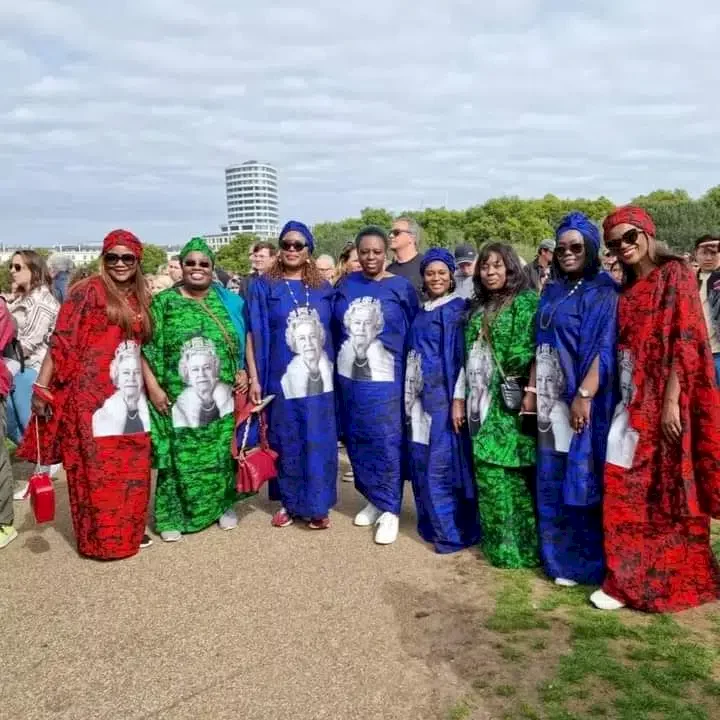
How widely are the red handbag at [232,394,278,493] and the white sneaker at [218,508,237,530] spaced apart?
0.36 meters

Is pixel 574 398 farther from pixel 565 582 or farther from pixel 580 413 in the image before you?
pixel 565 582

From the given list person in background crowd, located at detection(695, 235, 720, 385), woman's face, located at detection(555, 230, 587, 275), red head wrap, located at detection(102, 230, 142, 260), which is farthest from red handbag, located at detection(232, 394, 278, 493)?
person in background crowd, located at detection(695, 235, 720, 385)

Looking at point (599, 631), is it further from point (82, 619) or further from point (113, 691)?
point (82, 619)

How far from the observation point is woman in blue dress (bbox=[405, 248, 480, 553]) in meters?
3.94

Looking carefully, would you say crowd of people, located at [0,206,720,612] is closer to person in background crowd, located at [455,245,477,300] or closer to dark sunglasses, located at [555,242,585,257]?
dark sunglasses, located at [555,242,585,257]

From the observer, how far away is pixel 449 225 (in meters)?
45.9

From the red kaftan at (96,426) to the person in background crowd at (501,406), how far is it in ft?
6.31

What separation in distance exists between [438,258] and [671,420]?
154 centimetres

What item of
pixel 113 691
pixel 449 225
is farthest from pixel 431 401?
pixel 449 225

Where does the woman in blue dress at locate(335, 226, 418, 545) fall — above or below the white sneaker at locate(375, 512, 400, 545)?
above

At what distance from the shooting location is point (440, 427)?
3967mm

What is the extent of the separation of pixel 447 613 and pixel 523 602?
1.27ft

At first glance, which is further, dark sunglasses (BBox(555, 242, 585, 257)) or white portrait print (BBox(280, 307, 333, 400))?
white portrait print (BBox(280, 307, 333, 400))

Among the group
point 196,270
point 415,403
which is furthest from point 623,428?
point 196,270
